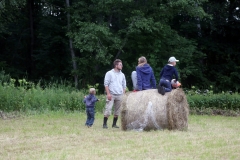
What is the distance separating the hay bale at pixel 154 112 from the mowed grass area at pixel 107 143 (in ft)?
1.26

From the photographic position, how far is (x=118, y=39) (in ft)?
90.0

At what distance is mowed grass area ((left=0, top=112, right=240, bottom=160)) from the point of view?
29.9ft

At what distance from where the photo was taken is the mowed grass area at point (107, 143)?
358 inches

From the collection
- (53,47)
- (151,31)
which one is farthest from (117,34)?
(53,47)

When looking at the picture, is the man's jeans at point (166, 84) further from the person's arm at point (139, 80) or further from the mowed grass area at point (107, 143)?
the mowed grass area at point (107, 143)

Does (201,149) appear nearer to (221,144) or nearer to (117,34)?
(221,144)

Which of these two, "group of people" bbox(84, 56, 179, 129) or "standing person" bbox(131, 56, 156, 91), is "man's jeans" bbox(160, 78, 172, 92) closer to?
"group of people" bbox(84, 56, 179, 129)

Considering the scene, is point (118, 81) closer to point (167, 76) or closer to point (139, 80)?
point (139, 80)

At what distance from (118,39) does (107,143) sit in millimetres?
17194

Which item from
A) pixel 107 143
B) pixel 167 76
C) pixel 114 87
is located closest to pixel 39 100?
pixel 114 87

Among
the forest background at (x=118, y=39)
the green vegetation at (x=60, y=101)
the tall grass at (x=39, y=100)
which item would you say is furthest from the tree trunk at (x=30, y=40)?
the tall grass at (x=39, y=100)

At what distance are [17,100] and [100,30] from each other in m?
8.68

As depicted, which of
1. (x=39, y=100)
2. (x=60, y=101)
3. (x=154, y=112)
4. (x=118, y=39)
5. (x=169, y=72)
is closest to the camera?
(x=154, y=112)

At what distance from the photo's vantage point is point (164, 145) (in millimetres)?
10148
